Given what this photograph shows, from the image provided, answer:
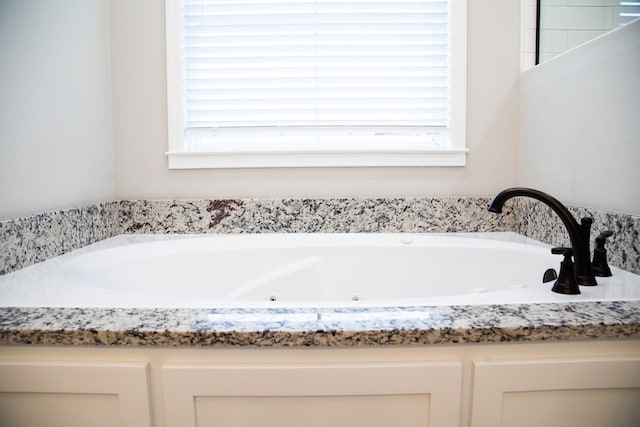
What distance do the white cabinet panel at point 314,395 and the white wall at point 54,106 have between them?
2.87ft

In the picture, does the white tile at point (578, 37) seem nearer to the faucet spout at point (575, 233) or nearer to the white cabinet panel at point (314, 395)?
the faucet spout at point (575, 233)

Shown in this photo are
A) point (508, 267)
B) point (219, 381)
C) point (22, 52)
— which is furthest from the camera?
point (508, 267)

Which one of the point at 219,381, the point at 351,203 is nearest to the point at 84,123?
the point at 351,203

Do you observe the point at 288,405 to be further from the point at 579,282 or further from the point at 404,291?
the point at 404,291

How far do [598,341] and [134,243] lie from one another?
1.46m

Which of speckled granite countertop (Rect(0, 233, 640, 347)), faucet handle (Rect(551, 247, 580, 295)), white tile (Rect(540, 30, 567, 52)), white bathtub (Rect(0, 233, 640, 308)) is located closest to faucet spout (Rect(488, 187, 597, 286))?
faucet handle (Rect(551, 247, 580, 295))

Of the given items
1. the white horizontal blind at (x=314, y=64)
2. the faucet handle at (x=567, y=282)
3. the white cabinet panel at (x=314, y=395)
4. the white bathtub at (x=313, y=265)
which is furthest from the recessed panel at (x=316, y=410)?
the white horizontal blind at (x=314, y=64)

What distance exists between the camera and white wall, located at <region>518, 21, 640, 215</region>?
1.17 metres

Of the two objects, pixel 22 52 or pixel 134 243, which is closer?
pixel 22 52

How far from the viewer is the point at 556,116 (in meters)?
1.53

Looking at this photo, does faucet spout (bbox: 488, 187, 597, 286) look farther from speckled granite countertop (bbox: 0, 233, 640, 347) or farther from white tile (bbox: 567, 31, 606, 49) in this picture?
white tile (bbox: 567, 31, 606, 49)

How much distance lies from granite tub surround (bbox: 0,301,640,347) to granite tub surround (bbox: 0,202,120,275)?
498 mm

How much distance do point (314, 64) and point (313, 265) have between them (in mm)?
868

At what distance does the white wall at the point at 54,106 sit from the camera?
4.00ft
